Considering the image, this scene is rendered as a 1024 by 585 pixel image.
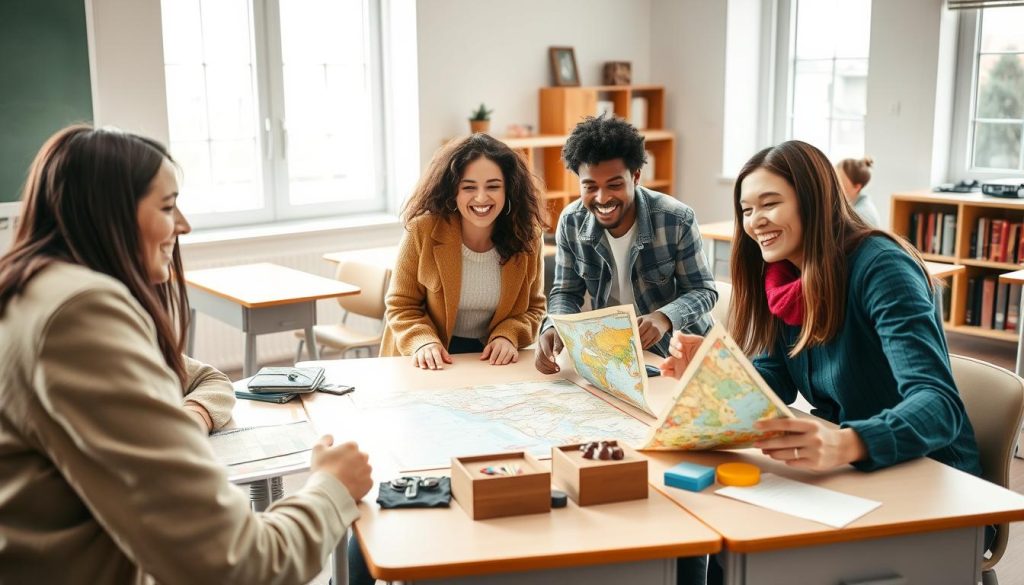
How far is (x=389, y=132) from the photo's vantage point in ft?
21.6

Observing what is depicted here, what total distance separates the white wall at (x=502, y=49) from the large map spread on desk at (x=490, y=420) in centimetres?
403

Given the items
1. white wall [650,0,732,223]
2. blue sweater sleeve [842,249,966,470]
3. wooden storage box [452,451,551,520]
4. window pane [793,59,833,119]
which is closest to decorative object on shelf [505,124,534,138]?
white wall [650,0,732,223]

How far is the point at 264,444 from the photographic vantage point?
6.84 ft

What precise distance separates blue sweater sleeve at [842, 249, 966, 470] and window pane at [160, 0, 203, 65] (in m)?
4.64

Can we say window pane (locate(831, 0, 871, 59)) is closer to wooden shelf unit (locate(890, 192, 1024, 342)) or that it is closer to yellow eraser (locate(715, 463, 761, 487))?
wooden shelf unit (locate(890, 192, 1024, 342))

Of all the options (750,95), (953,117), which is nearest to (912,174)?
(953,117)

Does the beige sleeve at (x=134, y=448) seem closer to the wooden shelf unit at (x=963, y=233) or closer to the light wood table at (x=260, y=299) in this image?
the light wood table at (x=260, y=299)

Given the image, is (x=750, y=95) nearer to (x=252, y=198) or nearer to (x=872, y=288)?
(x=252, y=198)

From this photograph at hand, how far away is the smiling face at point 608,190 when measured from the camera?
2.87 metres

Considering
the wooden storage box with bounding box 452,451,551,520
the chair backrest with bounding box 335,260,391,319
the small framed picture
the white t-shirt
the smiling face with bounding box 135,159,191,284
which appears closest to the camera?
the smiling face with bounding box 135,159,191,284

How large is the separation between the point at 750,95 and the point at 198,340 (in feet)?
14.2

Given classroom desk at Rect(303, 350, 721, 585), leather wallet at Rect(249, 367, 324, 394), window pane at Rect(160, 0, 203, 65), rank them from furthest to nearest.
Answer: window pane at Rect(160, 0, 203, 65)
leather wallet at Rect(249, 367, 324, 394)
classroom desk at Rect(303, 350, 721, 585)

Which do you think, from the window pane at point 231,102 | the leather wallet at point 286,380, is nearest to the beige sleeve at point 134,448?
the leather wallet at point 286,380

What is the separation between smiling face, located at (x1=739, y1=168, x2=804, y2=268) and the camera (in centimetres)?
216
